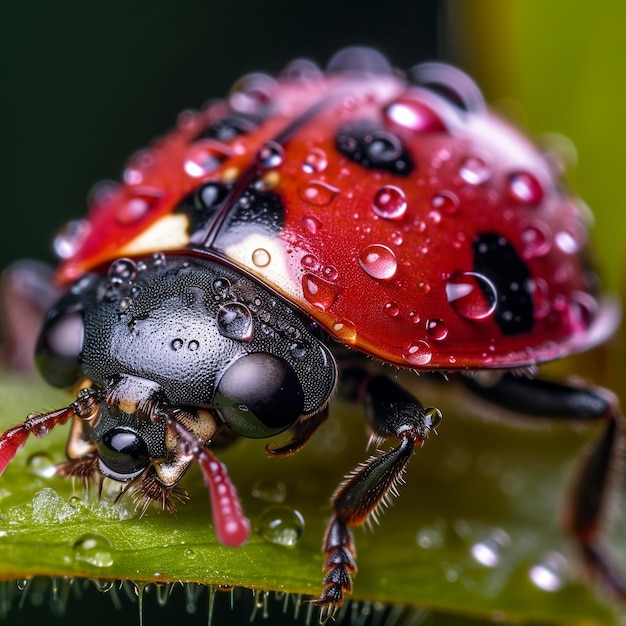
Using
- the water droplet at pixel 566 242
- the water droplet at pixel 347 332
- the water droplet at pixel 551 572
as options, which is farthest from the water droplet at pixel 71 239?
the water droplet at pixel 551 572

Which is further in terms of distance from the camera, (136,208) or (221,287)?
(136,208)

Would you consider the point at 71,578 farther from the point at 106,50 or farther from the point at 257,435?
the point at 106,50

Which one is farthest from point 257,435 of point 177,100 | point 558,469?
point 177,100

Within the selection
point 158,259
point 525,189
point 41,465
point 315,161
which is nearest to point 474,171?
point 525,189

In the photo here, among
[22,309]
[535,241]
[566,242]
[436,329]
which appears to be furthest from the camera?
[22,309]

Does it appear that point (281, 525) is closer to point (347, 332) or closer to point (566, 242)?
point (347, 332)

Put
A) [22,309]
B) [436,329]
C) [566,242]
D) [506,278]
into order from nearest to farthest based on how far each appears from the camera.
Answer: [436,329] < [506,278] < [566,242] < [22,309]

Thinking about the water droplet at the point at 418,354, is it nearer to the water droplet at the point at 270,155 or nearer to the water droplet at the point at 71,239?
the water droplet at the point at 270,155
